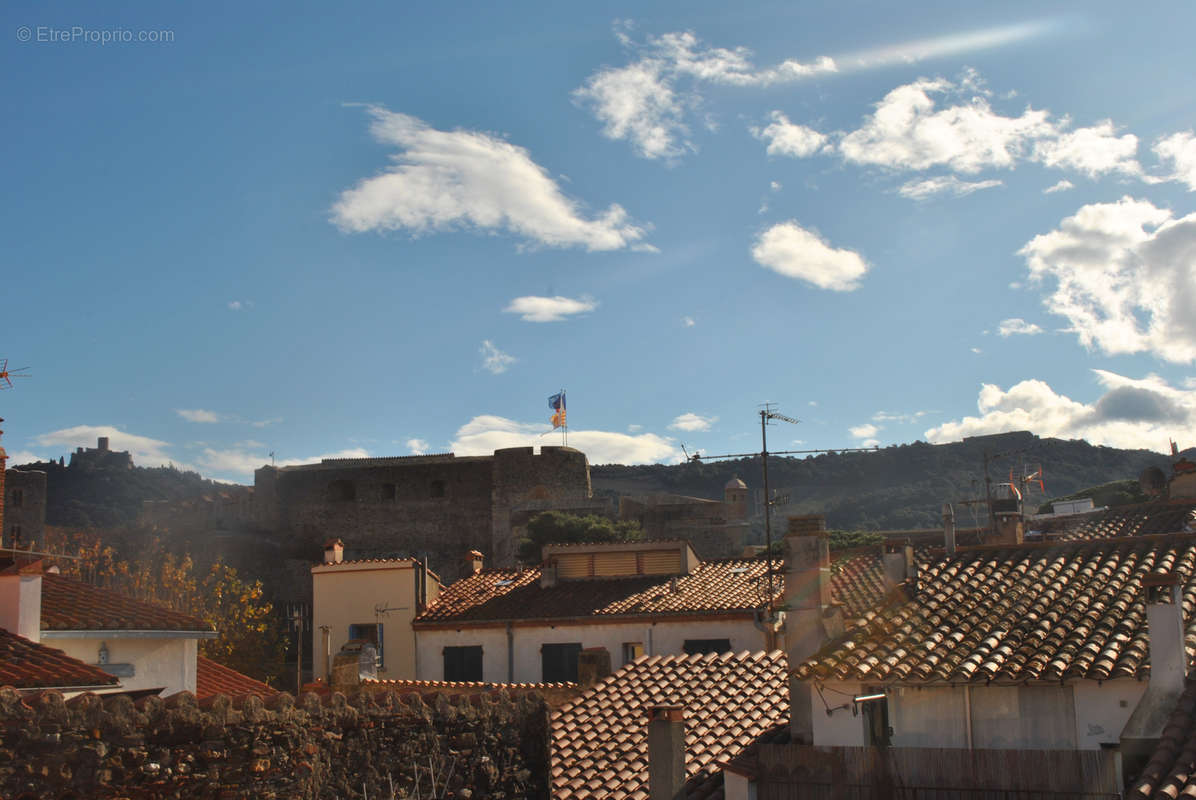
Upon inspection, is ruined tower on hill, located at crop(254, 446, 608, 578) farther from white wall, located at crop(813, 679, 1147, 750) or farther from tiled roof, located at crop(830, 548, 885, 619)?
white wall, located at crop(813, 679, 1147, 750)

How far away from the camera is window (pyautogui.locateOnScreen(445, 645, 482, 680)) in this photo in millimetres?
23812

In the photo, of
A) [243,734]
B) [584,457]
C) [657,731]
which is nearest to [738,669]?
[657,731]

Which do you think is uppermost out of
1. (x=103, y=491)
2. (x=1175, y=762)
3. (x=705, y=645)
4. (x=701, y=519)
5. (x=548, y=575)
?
(x=103, y=491)

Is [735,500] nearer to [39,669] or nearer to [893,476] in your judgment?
[39,669]

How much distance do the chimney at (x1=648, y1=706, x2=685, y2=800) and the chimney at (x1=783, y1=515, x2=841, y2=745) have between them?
128 centimetres

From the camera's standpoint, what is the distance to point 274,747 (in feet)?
29.8

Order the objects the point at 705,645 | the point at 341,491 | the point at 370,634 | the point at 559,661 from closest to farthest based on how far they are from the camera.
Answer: the point at 705,645
the point at 559,661
the point at 370,634
the point at 341,491

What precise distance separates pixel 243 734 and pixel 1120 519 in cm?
2054

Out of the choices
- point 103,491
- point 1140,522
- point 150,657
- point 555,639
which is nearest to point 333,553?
point 555,639

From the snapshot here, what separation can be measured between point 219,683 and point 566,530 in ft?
118

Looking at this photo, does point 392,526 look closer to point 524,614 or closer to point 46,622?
point 524,614

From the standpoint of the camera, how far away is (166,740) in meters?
8.48

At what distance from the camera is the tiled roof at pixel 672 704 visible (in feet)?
41.2

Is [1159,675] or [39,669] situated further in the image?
[39,669]
